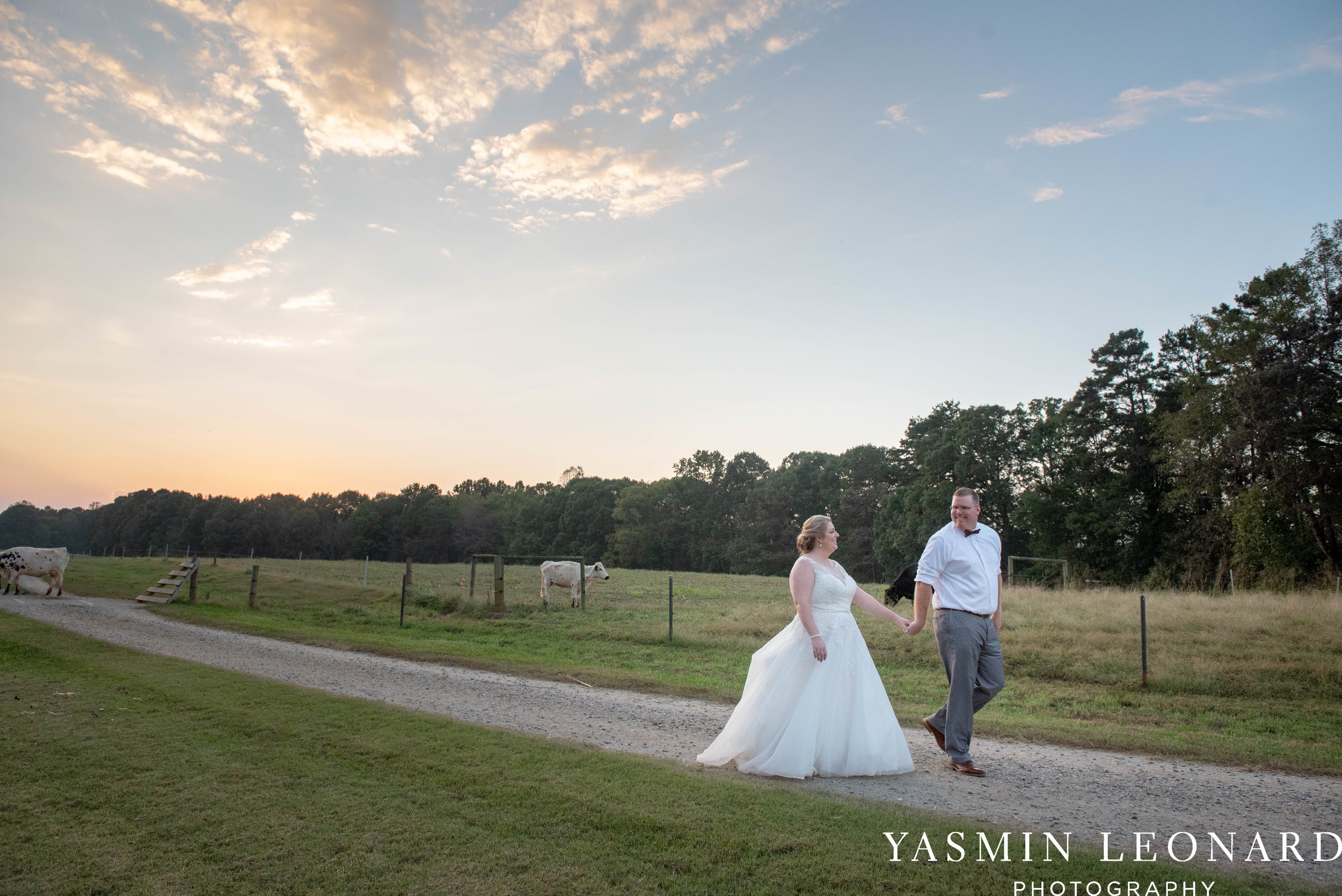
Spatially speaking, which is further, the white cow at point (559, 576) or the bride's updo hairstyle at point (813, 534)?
the white cow at point (559, 576)

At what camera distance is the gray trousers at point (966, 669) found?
20.7ft

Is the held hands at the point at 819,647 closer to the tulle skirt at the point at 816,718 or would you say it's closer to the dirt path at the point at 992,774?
the tulle skirt at the point at 816,718

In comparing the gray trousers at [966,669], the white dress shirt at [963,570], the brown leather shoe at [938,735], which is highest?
the white dress shirt at [963,570]

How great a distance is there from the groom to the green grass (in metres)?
1.51

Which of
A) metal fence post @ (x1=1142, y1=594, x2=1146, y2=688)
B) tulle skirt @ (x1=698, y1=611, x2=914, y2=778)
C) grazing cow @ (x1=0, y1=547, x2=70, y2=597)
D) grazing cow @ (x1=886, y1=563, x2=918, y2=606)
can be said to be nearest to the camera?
tulle skirt @ (x1=698, y1=611, x2=914, y2=778)

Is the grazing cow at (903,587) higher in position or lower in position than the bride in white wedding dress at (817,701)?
higher

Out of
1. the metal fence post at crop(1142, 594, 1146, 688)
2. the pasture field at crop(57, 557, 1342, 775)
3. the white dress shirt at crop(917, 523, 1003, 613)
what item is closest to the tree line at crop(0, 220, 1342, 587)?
the pasture field at crop(57, 557, 1342, 775)

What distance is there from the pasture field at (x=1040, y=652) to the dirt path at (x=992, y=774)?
804 millimetres

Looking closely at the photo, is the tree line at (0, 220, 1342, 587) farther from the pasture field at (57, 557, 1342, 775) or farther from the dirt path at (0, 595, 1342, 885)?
the dirt path at (0, 595, 1342, 885)

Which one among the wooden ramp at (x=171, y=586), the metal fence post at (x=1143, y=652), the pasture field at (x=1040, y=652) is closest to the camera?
the pasture field at (x=1040, y=652)

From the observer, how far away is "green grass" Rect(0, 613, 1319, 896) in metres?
3.91

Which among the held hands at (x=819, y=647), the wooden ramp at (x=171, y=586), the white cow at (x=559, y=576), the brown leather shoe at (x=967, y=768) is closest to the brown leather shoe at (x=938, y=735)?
the brown leather shoe at (x=967, y=768)

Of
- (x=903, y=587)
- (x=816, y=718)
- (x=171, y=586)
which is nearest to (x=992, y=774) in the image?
(x=816, y=718)

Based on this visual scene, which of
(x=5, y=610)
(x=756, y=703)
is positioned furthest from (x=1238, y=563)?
(x=5, y=610)
